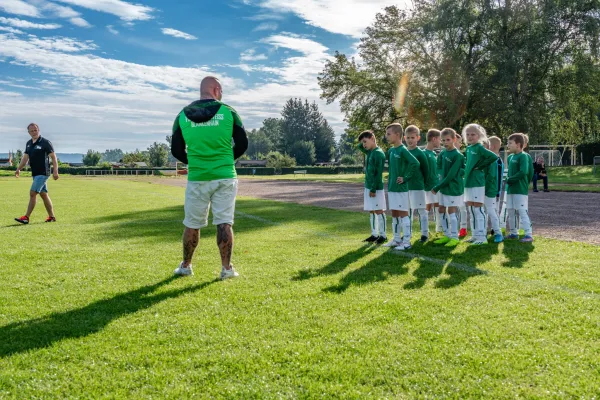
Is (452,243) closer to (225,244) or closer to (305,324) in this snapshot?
(225,244)

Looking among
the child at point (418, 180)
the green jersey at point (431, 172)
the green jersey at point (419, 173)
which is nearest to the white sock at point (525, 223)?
the green jersey at point (431, 172)

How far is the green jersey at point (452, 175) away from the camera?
772cm

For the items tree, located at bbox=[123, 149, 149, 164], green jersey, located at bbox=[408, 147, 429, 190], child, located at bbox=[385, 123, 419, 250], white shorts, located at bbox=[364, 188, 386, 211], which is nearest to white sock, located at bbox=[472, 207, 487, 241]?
green jersey, located at bbox=[408, 147, 429, 190]

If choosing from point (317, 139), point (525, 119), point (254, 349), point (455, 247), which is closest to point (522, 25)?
point (525, 119)

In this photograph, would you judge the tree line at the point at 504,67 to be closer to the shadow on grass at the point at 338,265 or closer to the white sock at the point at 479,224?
the white sock at the point at 479,224

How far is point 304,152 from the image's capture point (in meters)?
116

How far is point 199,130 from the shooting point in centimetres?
531

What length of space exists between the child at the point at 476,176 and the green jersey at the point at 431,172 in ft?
1.78

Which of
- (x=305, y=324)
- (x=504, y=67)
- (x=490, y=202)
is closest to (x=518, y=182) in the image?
(x=490, y=202)

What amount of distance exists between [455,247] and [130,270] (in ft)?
15.3

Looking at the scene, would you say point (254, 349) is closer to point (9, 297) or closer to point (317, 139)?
point (9, 297)

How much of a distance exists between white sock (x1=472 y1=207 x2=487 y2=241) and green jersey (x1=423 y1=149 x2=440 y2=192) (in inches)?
31.5

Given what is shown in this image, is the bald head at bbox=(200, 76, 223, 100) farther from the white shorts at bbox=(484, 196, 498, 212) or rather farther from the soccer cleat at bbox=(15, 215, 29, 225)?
the soccer cleat at bbox=(15, 215, 29, 225)

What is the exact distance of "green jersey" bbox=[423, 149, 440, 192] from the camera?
8.08 m
